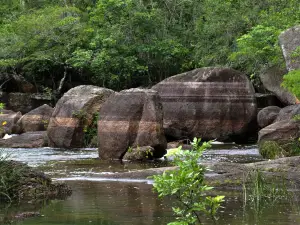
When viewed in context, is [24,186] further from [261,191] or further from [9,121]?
[9,121]

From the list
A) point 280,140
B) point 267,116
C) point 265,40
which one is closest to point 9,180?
point 280,140

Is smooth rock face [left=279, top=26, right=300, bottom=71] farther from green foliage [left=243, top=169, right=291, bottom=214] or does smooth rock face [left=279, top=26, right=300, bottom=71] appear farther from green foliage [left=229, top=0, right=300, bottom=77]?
green foliage [left=243, top=169, right=291, bottom=214]

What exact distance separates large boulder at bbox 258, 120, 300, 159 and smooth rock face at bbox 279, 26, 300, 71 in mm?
1668

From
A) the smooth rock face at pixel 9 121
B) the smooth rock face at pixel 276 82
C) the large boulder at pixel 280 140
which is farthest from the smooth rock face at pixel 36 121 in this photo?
the large boulder at pixel 280 140

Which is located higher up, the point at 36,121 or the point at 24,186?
the point at 36,121

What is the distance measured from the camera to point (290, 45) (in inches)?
825

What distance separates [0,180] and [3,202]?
1.30ft

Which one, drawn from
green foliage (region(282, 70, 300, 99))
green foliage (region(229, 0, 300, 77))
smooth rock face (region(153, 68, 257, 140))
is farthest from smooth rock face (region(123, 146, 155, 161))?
green foliage (region(229, 0, 300, 77))

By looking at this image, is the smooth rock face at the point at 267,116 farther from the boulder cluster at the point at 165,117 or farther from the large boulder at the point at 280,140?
the large boulder at the point at 280,140

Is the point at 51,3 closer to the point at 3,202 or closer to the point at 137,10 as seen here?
the point at 137,10

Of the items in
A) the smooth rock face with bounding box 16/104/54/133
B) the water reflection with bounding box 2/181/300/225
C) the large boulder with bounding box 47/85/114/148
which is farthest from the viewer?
the smooth rock face with bounding box 16/104/54/133

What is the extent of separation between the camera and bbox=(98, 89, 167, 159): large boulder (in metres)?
21.2

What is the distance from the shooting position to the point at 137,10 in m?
39.5

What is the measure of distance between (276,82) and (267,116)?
427 centimetres
